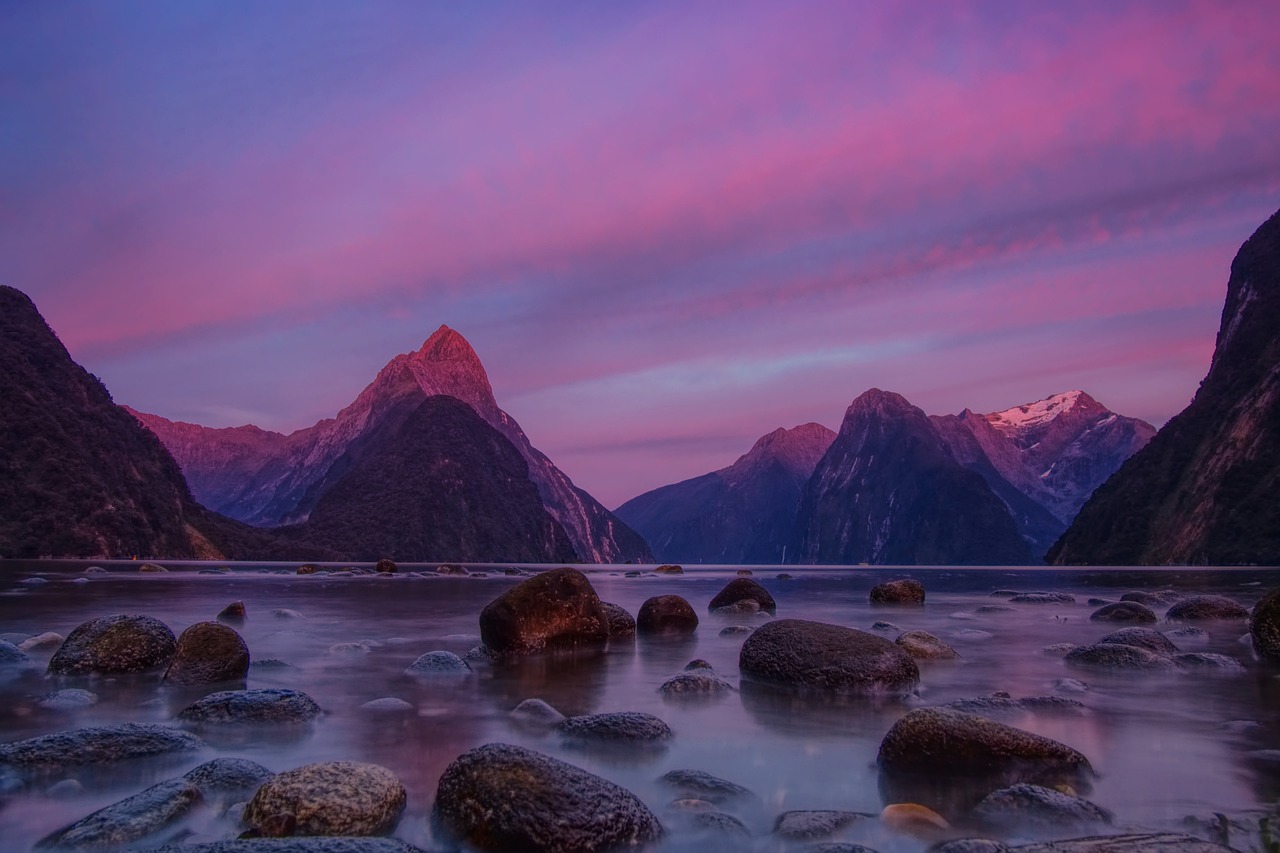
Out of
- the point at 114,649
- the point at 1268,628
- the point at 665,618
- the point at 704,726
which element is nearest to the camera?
the point at 704,726

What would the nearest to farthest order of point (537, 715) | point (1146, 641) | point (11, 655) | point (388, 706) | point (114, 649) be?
point (537, 715), point (388, 706), point (114, 649), point (11, 655), point (1146, 641)

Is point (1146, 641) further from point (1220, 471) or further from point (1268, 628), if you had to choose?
point (1220, 471)

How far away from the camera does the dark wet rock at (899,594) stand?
38.1 m

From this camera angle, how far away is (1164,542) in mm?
132750

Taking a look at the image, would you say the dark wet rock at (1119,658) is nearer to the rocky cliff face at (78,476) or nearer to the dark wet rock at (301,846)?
the dark wet rock at (301,846)

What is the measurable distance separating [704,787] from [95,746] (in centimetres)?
602

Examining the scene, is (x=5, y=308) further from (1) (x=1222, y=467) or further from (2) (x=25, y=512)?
(1) (x=1222, y=467)

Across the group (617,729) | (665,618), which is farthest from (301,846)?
(665,618)

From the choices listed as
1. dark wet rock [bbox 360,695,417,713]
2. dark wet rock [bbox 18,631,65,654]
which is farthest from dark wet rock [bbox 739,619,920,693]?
dark wet rock [bbox 18,631,65,654]

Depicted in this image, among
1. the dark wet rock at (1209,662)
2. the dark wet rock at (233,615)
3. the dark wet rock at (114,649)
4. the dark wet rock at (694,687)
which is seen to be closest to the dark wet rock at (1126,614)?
the dark wet rock at (1209,662)

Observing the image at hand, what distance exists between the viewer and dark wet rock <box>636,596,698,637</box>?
2386 cm

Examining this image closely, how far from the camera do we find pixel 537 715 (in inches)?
414

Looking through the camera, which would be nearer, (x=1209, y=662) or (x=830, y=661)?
(x=830, y=661)

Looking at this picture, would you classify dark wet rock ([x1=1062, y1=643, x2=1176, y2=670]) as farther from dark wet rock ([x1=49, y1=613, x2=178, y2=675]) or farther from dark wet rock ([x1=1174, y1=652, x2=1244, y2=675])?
dark wet rock ([x1=49, y1=613, x2=178, y2=675])
